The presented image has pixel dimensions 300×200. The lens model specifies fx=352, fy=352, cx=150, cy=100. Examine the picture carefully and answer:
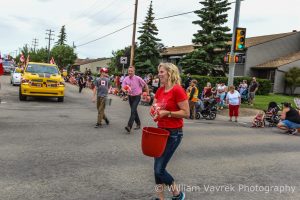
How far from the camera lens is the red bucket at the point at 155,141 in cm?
409

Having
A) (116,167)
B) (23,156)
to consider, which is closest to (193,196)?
(116,167)

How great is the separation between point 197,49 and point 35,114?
26.5 m

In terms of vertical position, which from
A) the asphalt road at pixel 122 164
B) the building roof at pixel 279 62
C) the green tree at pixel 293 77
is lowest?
the asphalt road at pixel 122 164

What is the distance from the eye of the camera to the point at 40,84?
1678 centimetres

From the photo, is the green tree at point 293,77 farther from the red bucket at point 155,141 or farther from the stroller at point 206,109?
the red bucket at point 155,141

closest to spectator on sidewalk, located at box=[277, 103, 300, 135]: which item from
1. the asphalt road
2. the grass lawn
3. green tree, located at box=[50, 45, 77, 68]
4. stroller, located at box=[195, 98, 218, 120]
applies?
the asphalt road

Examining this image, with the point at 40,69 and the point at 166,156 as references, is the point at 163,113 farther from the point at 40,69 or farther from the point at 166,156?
the point at 40,69

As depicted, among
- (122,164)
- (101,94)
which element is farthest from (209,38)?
(122,164)

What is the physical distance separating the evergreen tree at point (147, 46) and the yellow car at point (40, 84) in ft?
85.2

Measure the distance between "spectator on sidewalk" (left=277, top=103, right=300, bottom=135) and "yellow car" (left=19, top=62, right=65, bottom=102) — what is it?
406 inches

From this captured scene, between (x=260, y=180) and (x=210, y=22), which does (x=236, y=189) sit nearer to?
(x=260, y=180)

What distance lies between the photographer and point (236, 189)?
5453 mm

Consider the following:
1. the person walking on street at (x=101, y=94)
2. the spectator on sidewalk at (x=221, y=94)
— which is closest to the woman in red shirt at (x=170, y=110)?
the person walking on street at (x=101, y=94)

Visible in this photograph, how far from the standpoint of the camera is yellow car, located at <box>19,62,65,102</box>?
16.6 metres
